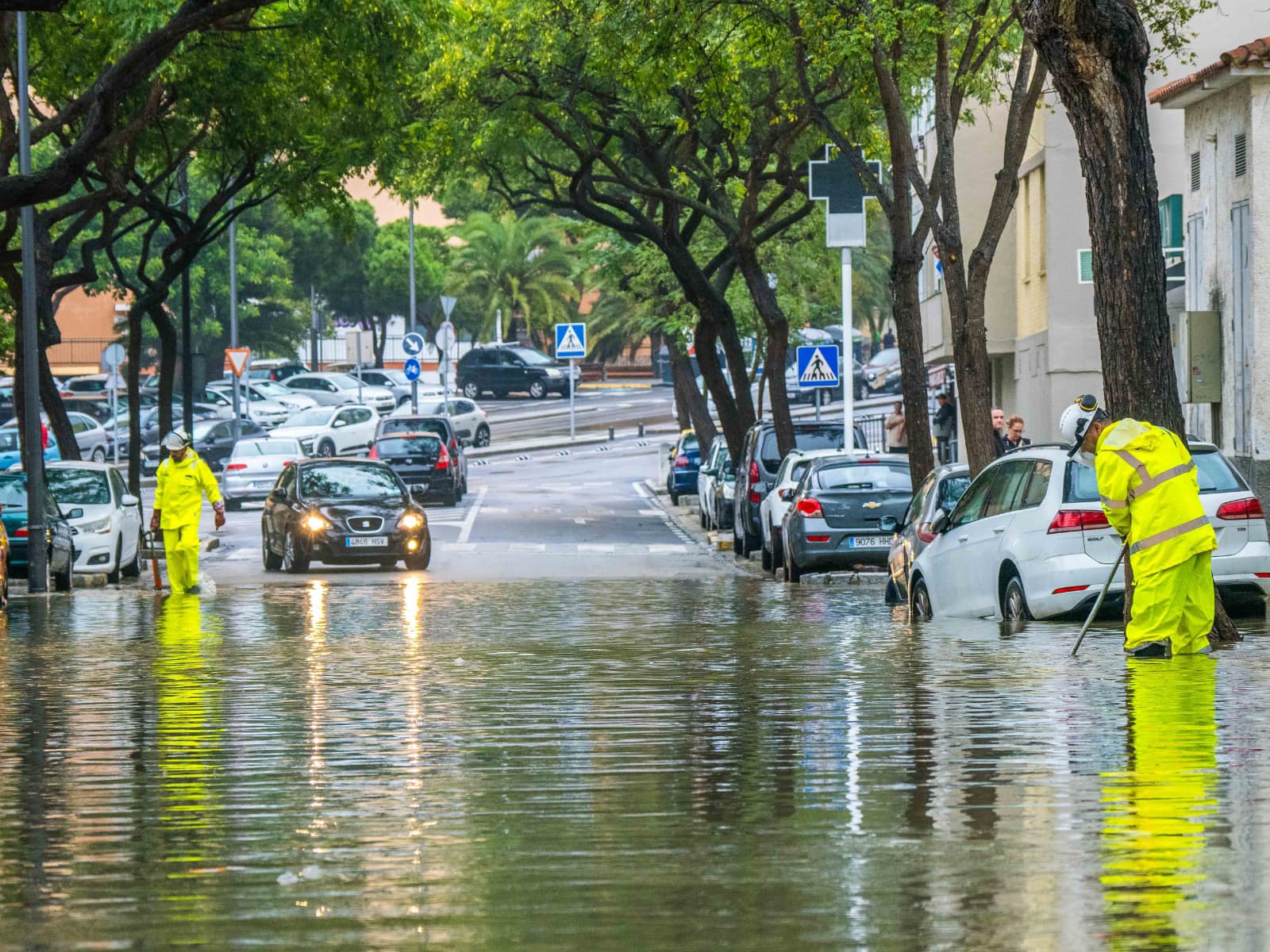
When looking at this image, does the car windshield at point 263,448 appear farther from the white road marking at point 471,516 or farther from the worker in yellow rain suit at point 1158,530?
the worker in yellow rain suit at point 1158,530

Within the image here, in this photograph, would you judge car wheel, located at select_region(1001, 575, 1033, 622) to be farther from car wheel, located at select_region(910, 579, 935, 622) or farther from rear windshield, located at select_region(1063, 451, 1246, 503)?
car wheel, located at select_region(910, 579, 935, 622)

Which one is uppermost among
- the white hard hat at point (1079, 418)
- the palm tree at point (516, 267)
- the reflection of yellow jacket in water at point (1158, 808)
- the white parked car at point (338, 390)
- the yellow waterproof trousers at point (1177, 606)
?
the palm tree at point (516, 267)

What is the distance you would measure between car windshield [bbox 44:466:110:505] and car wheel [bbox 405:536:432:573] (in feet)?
12.6

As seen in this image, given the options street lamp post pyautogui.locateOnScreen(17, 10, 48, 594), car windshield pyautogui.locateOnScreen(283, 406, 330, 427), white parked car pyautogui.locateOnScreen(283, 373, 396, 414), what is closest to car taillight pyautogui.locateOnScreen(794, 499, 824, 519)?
street lamp post pyautogui.locateOnScreen(17, 10, 48, 594)

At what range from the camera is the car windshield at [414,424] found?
156 ft

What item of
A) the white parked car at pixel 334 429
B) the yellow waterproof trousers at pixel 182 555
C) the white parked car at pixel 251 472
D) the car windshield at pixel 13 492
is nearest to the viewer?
the yellow waterproof trousers at pixel 182 555

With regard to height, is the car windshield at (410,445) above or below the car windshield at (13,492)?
above

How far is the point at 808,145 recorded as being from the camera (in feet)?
120

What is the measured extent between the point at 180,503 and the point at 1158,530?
40.9ft

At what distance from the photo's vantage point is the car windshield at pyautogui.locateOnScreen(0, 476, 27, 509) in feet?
87.2

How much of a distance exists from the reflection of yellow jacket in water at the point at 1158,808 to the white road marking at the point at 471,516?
81.5 feet

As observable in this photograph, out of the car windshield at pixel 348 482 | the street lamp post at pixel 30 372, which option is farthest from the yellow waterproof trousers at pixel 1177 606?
the car windshield at pixel 348 482

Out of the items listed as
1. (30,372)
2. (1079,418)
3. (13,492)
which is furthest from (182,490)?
(1079,418)

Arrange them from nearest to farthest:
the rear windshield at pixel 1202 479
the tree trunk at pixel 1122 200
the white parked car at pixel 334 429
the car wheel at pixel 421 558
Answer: the tree trunk at pixel 1122 200
the rear windshield at pixel 1202 479
the car wheel at pixel 421 558
the white parked car at pixel 334 429
